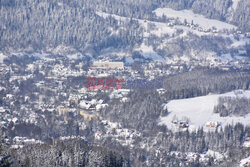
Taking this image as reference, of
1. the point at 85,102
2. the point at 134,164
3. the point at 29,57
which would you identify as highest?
the point at 134,164

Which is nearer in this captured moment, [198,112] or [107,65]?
[198,112]

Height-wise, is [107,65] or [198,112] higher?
[198,112]

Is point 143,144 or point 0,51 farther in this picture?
point 0,51

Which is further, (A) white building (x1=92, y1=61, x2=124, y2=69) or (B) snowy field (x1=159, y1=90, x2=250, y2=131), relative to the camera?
(A) white building (x1=92, y1=61, x2=124, y2=69)

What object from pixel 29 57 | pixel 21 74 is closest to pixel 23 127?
pixel 21 74

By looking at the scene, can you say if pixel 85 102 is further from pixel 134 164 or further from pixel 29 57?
pixel 29 57

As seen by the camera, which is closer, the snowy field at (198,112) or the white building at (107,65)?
the snowy field at (198,112)

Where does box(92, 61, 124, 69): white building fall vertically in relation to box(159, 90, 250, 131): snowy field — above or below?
below

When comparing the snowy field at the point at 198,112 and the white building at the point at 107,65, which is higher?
the snowy field at the point at 198,112
